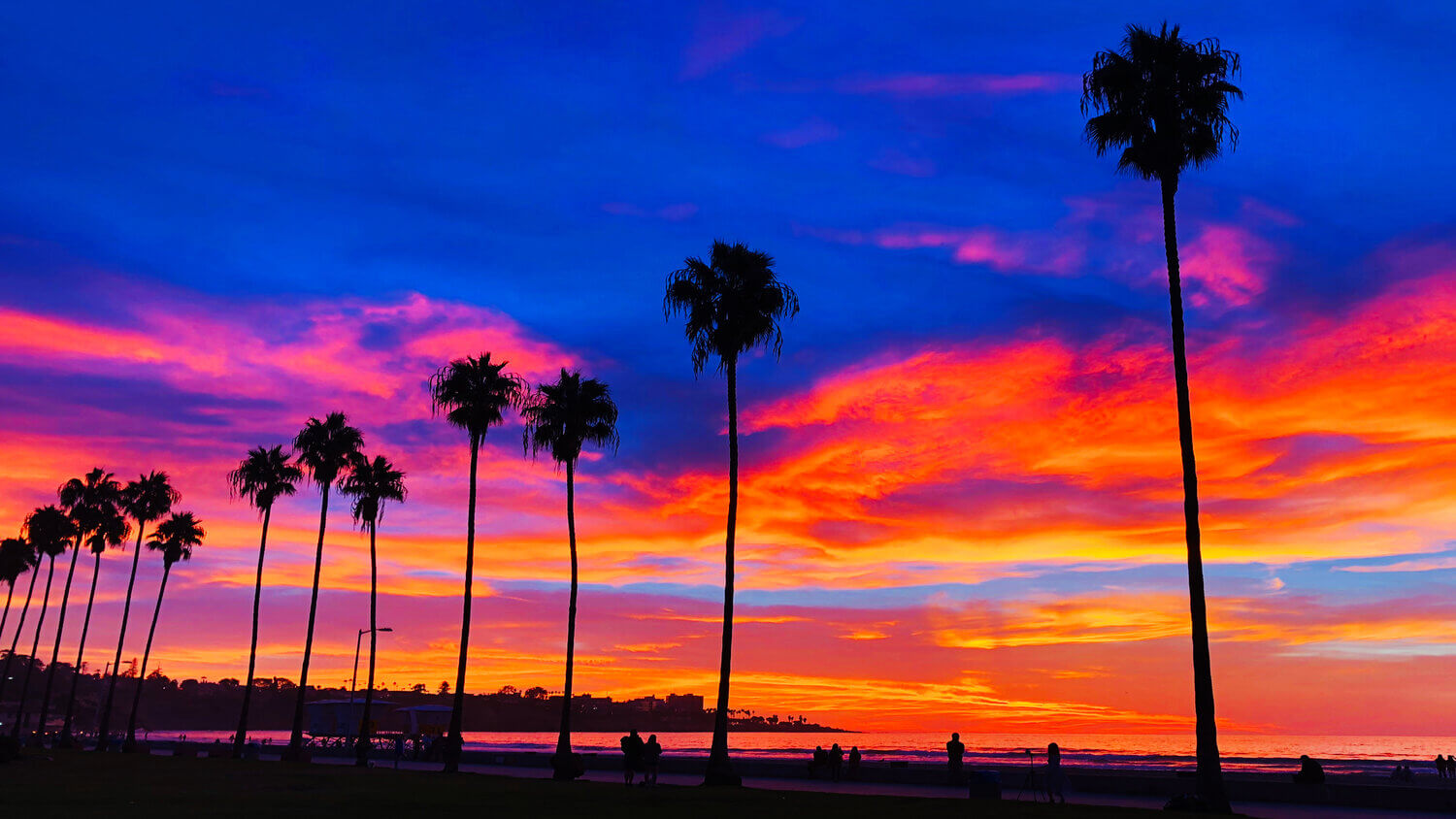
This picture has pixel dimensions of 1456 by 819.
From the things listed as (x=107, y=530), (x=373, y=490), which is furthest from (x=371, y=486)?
(x=107, y=530)

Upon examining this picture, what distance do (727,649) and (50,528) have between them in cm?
9847

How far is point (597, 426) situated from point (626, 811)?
1220 inches

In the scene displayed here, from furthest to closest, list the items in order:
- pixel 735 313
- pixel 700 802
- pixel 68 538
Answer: pixel 68 538, pixel 735 313, pixel 700 802

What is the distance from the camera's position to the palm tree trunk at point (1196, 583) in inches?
1081

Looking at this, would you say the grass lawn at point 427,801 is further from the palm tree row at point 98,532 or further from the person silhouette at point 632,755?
the palm tree row at point 98,532

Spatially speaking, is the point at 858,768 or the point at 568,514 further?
the point at 568,514

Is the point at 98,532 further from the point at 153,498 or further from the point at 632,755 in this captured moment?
the point at 632,755

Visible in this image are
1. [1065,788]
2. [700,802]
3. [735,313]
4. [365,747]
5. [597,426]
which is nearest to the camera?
[700,802]

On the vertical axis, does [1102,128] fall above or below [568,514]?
above

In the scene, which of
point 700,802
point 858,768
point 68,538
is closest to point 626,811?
point 700,802

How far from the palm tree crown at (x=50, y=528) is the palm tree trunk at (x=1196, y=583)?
112 meters

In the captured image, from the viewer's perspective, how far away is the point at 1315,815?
100 feet

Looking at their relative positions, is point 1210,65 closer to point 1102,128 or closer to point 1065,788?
point 1102,128

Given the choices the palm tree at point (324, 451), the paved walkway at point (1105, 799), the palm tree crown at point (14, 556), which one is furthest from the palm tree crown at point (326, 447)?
the palm tree crown at point (14, 556)
